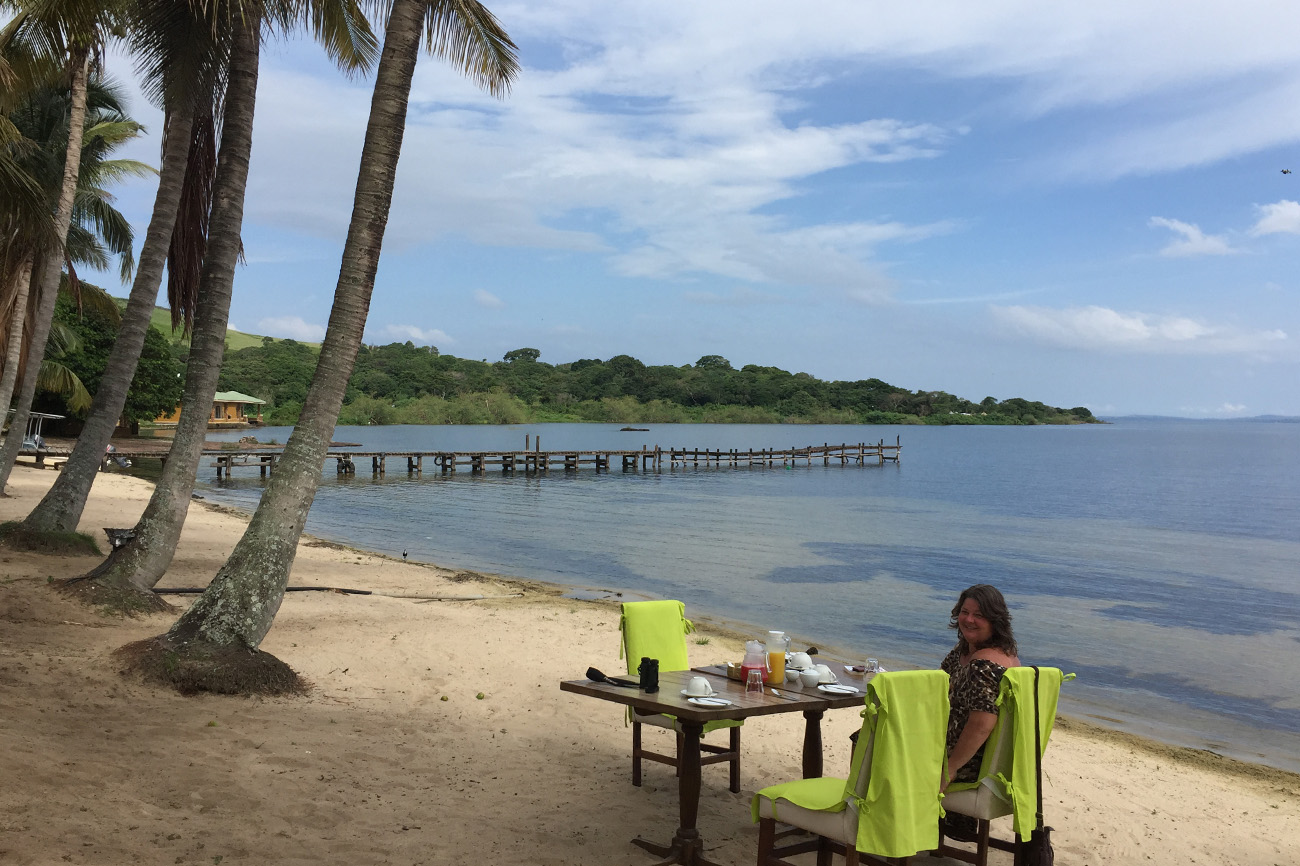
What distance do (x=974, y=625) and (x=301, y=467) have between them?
485cm

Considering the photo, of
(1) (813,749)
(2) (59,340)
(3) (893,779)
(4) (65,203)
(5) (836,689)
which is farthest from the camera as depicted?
(2) (59,340)

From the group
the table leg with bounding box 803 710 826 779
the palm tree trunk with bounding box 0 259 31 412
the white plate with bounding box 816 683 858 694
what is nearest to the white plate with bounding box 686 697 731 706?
the white plate with bounding box 816 683 858 694

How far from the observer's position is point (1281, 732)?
1041 centimetres

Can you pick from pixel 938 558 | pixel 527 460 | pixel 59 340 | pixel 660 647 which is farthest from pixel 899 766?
pixel 527 460

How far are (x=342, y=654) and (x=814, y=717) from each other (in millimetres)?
4972

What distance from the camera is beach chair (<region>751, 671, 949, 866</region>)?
3549 millimetres

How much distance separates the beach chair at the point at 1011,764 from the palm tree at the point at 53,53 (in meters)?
8.62

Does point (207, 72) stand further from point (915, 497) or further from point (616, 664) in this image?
point (915, 497)

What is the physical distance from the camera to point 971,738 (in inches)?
157

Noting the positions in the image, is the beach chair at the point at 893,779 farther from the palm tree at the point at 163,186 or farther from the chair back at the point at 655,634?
the palm tree at the point at 163,186

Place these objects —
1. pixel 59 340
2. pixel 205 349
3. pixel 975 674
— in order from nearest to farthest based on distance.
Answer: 1. pixel 975 674
2. pixel 205 349
3. pixel 59 340

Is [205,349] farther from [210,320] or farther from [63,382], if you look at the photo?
[63,382]

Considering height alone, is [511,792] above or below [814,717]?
below

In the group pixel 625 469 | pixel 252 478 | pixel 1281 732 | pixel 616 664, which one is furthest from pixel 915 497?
pixel 616 664
